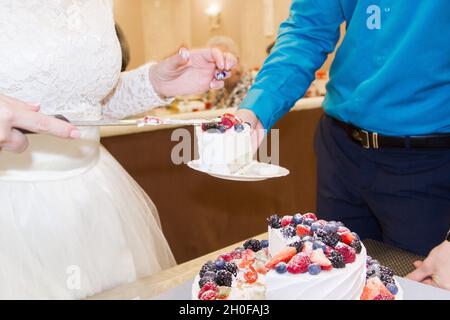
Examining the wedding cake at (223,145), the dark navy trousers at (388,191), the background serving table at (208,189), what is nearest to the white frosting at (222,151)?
the wedding cake at (223,145)

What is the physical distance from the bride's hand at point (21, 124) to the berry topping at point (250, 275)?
0.39m

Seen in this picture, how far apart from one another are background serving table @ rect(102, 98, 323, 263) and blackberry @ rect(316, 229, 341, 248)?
187cm

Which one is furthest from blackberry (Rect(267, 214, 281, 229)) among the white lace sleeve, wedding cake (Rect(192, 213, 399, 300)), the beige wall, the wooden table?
the beige wall

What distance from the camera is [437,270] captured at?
1.10m

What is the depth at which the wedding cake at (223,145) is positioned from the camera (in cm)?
113

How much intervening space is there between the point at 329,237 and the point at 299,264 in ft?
0.41

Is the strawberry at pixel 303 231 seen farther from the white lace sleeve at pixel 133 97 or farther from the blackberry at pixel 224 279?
the white lace sleeve at pixel 133 97

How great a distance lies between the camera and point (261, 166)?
1.16 m

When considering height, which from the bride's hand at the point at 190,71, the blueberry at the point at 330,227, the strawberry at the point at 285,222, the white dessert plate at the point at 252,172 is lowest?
the strawberry at the point at 285,222

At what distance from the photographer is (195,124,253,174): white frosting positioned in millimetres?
1134

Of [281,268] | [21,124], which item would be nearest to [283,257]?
[281,268]

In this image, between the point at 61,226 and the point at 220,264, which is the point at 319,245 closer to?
the point at 220,264

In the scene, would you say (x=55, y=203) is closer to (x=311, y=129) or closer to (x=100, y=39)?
(x=100, y=39)

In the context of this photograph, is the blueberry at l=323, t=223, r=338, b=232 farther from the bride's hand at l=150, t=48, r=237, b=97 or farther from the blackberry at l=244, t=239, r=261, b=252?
the bride's hand at l=150, t=48, r=237, b=97
